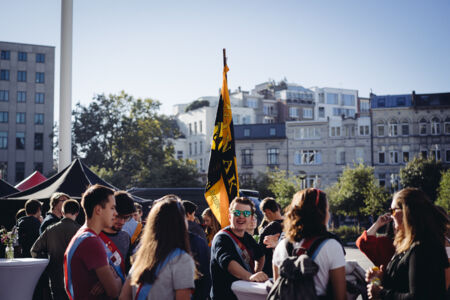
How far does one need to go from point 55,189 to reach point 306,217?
10775 mm

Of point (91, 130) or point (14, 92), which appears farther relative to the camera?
point (14, 92)

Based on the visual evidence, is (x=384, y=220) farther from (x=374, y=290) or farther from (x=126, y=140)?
(x=126, y=140)

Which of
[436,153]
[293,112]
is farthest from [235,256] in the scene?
[293,112]

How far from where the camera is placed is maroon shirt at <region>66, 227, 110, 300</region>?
4297mm

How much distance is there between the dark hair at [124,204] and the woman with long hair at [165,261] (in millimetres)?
1629

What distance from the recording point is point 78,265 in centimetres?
433

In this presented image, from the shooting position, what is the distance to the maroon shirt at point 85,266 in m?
→ 4.30

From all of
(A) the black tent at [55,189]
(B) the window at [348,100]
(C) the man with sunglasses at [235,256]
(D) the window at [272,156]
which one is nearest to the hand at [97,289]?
(C) the man with sunglasses at [235,256]

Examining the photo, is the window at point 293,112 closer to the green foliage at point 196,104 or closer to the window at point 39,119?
the green foliage at point 196,104

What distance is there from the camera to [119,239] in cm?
542

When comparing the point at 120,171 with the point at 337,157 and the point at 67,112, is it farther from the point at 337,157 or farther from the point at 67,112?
the point at 67,112

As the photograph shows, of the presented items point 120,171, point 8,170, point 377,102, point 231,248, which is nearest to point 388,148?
point 377,102

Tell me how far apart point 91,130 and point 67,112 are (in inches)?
1689

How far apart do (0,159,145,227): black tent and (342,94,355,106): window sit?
3054 inches
